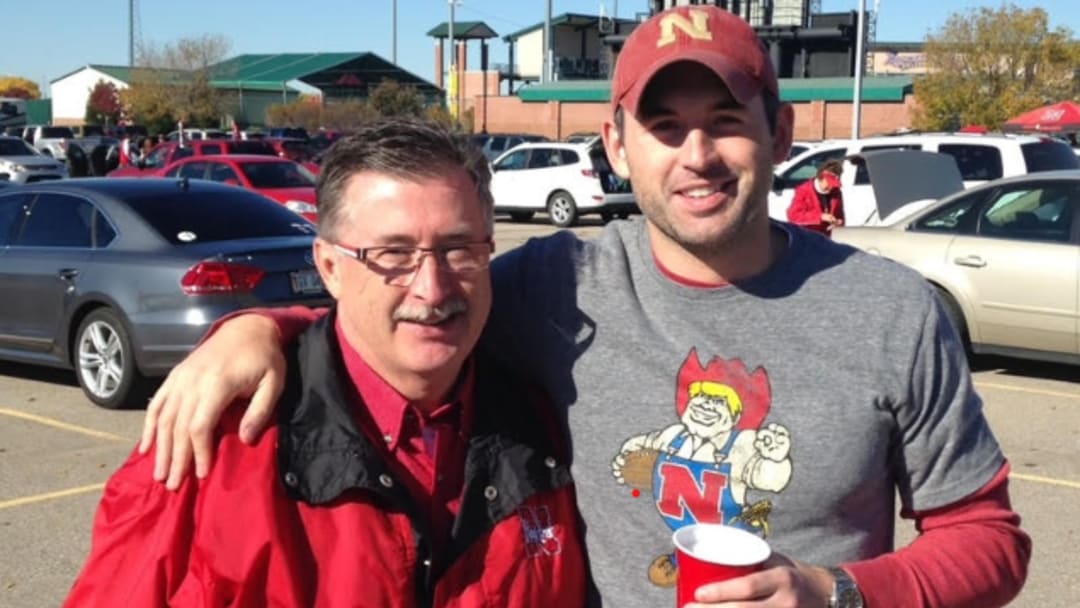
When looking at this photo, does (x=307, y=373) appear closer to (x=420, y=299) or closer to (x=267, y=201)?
(x=420, y=299)

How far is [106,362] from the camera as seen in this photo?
8.71m

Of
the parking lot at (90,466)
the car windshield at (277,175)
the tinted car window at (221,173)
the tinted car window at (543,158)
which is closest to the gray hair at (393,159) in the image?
the parking lot at (90,466)

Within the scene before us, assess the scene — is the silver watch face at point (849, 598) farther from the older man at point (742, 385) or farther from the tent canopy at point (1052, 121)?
the tent canopy at point (1052, 121)

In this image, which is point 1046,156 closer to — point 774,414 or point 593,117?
point 774,414

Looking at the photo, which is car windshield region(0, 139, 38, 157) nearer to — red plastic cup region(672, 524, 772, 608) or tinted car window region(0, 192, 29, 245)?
tinted car window region(0, 192, 29, 245)

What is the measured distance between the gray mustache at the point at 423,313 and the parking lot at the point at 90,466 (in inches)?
142

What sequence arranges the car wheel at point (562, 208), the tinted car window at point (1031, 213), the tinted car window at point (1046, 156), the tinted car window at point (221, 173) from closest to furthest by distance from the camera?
the tinted car window at point (1031, 213) < the tinted car window at point (1046, 156) < the tinted car window at point (221, 173) < the car wheel at point (562, 208)

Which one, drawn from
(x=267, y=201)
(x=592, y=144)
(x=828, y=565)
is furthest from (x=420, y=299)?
(x=592, y=144)

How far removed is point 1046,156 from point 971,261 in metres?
6.10

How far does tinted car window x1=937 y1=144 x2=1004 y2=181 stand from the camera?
15.5 metres

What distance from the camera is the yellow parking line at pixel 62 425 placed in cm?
780

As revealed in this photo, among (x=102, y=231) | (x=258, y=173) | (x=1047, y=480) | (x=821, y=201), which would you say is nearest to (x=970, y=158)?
(x=821, y=201)

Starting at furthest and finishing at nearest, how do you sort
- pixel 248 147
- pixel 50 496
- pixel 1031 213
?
pixel 248 147
pixel 1031 213
pixel 50 496

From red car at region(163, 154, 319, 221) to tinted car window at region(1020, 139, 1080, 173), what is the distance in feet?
Answer: 29.4
